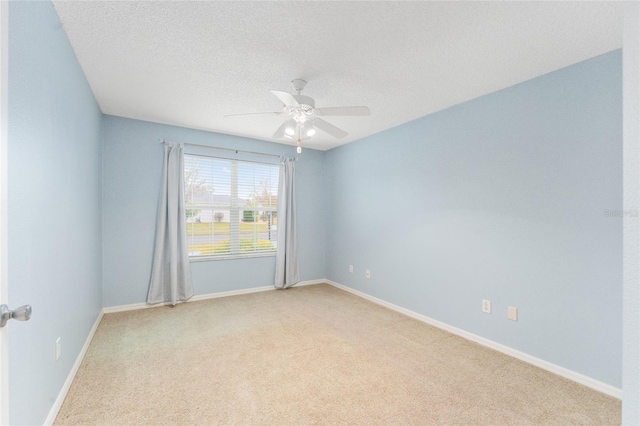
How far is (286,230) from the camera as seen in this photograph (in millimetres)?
→ 4797

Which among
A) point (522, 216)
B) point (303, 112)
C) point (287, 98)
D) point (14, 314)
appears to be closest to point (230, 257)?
point (303, 112)

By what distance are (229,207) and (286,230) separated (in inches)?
38.3

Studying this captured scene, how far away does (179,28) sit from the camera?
6.25 ft

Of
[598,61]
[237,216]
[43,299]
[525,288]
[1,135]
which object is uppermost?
[598,61]

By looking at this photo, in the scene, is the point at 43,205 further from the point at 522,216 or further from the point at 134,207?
the point at 522,216

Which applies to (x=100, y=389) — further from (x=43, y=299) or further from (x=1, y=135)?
(x=1, y=135)

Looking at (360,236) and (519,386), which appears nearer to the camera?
(519,386)

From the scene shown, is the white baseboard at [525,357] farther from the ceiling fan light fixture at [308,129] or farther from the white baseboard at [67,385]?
the white baseboard at [67,385]

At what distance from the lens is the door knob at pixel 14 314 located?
2.95 feet

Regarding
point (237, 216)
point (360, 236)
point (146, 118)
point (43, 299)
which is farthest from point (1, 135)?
point (360, 236)

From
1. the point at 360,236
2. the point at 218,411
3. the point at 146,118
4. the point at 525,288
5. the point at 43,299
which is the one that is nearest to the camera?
the point at 43,299

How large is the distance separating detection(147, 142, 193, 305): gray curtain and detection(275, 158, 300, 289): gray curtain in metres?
1.39

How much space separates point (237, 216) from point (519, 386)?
3.87m

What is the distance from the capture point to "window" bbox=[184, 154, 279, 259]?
13.8ft
